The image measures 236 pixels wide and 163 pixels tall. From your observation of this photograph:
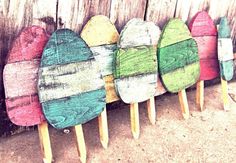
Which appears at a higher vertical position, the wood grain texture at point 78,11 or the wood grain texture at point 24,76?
the wood grain texture at point 78,11

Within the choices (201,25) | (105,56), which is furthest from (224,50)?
(105,56)

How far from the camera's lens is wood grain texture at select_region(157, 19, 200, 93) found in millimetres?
2283

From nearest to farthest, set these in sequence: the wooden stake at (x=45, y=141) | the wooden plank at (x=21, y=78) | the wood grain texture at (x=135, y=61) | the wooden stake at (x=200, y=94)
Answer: the wooden plank at (x=21, y=78) < the wooden stake at (x=45, y=141) < the wood grain texture at (x=135, y=61) < the wooden stake at (x=200, y=94)

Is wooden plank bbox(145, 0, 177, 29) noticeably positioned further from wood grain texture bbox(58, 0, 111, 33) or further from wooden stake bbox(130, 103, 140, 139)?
wooden stake bbox(130, 103, 140, 139)

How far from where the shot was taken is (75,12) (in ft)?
6.63

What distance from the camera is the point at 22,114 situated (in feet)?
6.21

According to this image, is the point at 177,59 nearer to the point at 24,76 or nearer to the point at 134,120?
the point at 134,120

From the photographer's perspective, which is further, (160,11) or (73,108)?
(160,11)

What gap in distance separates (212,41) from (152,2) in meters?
0.57

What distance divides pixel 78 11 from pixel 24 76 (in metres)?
0.48

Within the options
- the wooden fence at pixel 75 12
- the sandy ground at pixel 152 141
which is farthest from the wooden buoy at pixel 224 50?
the sandy ground at pixel 152 141

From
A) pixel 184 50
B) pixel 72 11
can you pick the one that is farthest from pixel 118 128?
pixel 72 11

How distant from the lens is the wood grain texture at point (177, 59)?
89.9 inches

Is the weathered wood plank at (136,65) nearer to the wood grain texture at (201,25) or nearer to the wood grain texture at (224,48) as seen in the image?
the wood grain texture at (201,25)
